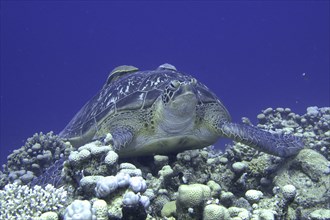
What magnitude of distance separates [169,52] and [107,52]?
97.7 feet

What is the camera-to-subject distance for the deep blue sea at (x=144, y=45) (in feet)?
379

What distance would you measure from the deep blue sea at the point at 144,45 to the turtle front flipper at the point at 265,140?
96.7m

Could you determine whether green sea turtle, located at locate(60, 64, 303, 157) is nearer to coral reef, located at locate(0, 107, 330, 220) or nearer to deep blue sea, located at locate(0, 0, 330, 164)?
coral reef, located at locate(0, 107, 330, 220)

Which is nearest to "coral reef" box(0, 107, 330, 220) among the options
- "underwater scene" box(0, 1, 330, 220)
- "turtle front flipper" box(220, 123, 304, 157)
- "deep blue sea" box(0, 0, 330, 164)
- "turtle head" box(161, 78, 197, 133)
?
"underwater scene" box(0, 1, 330, 220)

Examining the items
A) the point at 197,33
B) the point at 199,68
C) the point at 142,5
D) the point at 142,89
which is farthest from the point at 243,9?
the point at 142,89

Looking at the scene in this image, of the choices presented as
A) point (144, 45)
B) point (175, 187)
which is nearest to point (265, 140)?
point (175, 187)

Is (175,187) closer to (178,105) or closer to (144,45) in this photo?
(178,105)

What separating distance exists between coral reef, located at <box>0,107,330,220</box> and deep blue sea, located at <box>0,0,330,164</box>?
3829 inches

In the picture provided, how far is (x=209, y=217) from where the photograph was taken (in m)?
2.65

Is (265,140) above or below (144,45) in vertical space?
below

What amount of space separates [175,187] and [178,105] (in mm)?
1402

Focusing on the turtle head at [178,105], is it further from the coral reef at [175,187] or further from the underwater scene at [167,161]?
the coral reef at [175,187]

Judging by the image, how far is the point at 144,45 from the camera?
5965 inches

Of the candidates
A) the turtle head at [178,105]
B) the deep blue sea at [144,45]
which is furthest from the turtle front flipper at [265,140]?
the deep blue sea at [144,45]
